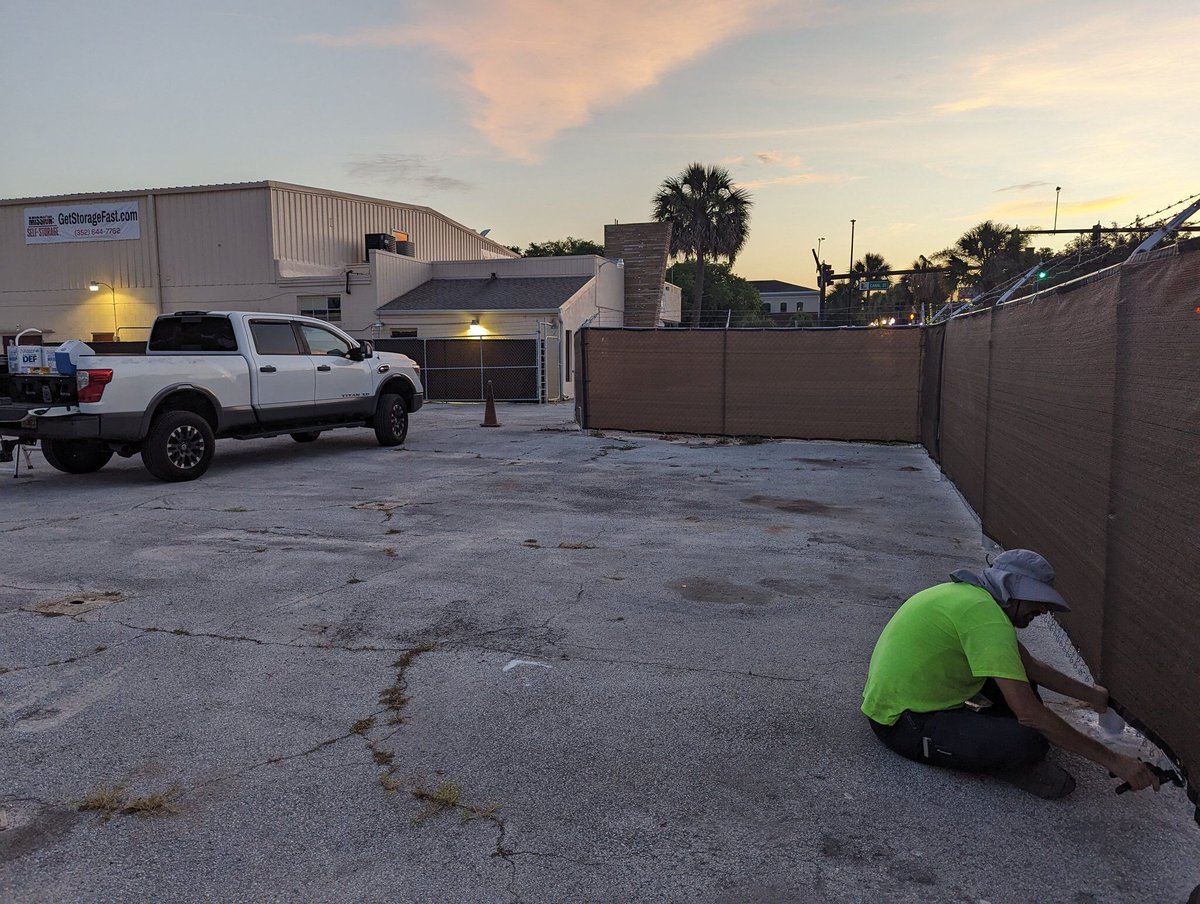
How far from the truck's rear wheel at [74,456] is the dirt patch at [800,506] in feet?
26.8

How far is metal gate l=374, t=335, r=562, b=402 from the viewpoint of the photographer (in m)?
24.2

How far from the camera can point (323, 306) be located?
2831cm

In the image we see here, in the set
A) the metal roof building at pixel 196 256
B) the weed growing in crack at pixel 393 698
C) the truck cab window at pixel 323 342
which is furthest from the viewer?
the metal roof building at pixel 196 256

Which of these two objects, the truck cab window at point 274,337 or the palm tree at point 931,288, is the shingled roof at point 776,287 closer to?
the palm tree at point 931,288

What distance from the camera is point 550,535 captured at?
24.3 ft

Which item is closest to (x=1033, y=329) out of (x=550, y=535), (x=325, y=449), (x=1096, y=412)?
(x=1096, y=412)

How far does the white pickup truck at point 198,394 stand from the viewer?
363 inches

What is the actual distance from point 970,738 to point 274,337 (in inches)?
416

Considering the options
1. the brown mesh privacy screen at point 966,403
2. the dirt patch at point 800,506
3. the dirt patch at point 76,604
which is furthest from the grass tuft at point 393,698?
the brown mesh privacy screen at point 966,403

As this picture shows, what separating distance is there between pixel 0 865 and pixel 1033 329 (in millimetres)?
6337

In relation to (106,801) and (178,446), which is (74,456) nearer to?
(178,446)

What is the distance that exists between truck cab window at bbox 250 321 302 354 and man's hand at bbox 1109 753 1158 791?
1070 cm

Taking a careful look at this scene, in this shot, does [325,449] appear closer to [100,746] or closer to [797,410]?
[797,410]

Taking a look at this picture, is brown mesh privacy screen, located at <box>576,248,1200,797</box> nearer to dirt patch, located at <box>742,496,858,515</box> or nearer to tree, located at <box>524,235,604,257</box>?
dirt patch, located at <box>742,496,858,515</box>
